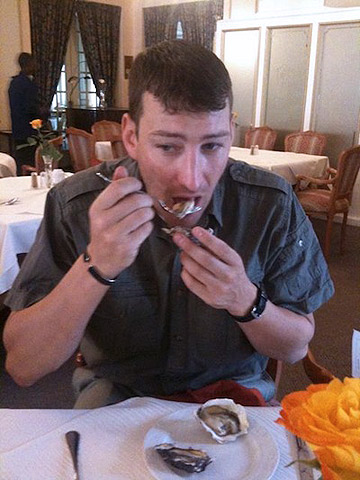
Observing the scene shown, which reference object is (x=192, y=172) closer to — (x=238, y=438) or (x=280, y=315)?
(x=280, y=315)

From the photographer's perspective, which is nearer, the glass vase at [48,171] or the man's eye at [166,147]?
the man's eye at [166,147]

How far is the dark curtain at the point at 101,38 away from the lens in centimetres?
798

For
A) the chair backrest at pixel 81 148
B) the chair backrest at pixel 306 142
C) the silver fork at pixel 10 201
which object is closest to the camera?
the silver fork at pixel 10 201

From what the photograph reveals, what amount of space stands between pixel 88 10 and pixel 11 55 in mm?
1577

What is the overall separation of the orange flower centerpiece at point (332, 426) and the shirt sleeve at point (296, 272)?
70 cm

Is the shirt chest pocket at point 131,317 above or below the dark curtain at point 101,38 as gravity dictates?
below

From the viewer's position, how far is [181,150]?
3.17 feet

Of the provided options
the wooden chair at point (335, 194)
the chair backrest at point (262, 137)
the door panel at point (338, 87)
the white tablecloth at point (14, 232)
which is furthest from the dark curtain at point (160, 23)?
the white tablecloth at point (14, 232)

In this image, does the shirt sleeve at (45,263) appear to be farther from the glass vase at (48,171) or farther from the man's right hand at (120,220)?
the glass vase at (48,171)

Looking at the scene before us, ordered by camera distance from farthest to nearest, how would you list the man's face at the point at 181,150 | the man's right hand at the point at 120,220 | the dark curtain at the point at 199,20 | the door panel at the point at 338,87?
the dark curtain at the point at 199,20 → the door panel at the point at 338,87 → the man's face at the point at 181,150 → the man's right hand at the point at 120,220

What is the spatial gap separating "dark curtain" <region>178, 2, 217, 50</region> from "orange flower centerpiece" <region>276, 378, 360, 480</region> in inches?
284

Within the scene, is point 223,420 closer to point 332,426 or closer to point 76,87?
point 332,426

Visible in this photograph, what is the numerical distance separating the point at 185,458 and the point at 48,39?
26.2 feet

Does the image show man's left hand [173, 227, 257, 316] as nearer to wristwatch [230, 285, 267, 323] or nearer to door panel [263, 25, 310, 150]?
wristwatch [230, 285, 267, 323]
